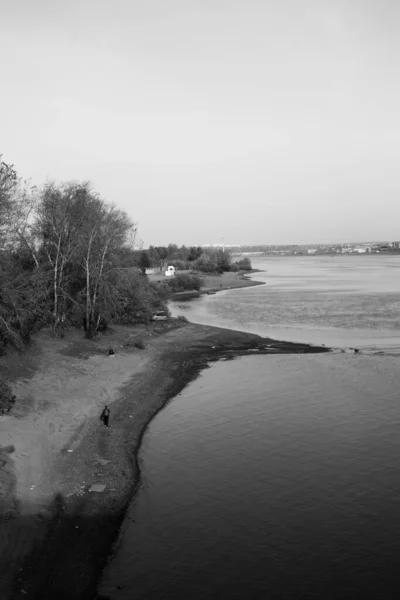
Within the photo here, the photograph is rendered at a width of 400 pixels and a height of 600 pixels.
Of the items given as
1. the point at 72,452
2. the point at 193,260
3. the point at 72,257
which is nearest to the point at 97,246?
the point at 72,257

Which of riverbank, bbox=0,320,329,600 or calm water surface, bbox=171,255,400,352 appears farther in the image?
calm water surface, bbox=171,255,400,352

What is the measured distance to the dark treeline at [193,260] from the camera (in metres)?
155

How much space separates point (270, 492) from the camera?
683 inches

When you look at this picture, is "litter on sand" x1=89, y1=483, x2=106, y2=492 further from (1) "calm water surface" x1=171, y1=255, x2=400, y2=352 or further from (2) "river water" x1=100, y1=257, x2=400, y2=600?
(1) "calm water surface" x1=171, y1=255, x2=400, y2=352

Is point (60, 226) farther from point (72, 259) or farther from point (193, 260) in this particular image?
point (193, 260)

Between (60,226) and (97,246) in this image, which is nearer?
(60,226)

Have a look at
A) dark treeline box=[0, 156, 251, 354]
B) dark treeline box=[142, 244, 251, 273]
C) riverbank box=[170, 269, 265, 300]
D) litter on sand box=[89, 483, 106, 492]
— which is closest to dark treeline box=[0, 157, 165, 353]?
dark treeline box=[0, 156, 251, 354]

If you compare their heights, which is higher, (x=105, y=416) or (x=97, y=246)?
(x=97, y=246)

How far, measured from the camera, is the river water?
12.8 m

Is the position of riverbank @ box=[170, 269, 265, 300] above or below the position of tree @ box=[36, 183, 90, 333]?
below

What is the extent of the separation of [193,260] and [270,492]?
15489cm

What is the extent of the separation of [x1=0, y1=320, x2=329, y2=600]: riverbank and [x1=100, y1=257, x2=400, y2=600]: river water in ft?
2.60

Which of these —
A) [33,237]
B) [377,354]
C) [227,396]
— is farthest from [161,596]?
[33,237]

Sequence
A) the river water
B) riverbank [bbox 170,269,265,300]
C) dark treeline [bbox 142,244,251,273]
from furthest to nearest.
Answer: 1. dark treeline [bbox 142,244,251,273]
2. riverbank [bbox 170,269,265,300]
3. the river water
